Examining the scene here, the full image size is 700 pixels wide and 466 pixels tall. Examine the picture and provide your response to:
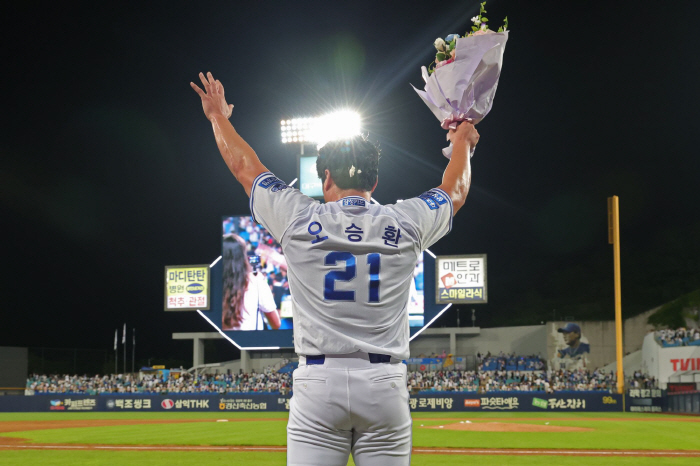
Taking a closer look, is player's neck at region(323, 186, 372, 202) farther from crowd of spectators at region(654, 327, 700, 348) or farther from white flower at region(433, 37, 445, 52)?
crowd of spectators at region(654, 327, 700, 348)

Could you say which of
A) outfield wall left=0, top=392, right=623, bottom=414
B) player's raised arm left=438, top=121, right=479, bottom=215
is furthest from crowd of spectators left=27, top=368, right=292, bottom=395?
player's raised arm left=438, top=121, right=479, bottom=215

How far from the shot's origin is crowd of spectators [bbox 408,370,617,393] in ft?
101

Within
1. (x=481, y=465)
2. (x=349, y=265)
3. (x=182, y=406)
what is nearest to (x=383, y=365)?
(x=349, y=265)

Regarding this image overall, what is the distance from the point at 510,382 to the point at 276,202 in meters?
32.7

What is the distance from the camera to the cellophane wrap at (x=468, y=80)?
288 cm

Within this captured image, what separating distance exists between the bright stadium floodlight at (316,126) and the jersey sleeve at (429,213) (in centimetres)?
3372

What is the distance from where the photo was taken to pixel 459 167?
266cm

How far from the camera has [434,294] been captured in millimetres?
37312

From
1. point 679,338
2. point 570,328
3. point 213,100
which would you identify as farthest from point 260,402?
point 213,100

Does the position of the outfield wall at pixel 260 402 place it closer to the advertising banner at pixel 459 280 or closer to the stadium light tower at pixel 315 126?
the advertising banner at pixel 459 280

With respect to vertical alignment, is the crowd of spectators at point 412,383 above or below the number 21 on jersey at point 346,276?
below

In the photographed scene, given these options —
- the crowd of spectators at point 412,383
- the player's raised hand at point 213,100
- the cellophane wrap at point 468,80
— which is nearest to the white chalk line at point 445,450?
the cellophane wrap at point 468,80

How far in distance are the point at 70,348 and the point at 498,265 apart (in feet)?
146

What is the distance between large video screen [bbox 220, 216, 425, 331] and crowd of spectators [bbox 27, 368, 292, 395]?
117 inches
